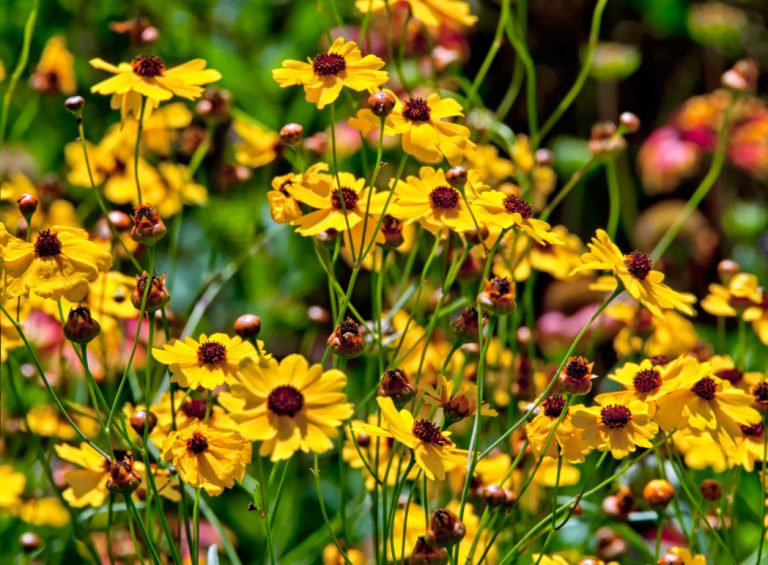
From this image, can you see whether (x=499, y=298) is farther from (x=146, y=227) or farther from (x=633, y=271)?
(x=146, y=227)

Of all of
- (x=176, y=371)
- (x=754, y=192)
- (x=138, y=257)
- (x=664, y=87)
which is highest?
(x=176, y=371)

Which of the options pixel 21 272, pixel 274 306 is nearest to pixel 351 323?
pixel 21 272

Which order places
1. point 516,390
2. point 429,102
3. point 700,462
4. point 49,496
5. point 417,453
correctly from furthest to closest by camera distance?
1. point 49,496
2. point 516,390
3. point 700,462
4. point 429,102
5. point 417,453

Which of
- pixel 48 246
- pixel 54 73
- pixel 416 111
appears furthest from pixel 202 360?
pixel 54 73

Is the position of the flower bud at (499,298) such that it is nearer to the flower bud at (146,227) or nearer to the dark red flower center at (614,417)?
the dark red flower center at (614,417)

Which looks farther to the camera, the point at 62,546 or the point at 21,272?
the point at 62,546

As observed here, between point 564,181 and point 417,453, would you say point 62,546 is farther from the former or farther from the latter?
point 564,181

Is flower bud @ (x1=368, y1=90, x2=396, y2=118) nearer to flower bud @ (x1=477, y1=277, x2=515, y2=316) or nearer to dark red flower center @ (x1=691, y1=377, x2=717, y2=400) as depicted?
flower bud @ (x1=477, y1=277, x2=515, y2=316)
